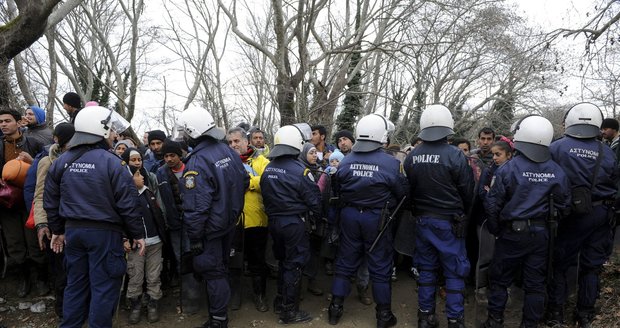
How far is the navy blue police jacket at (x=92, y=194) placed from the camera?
3.49 meters

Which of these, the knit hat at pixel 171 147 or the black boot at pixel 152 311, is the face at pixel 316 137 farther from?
the black boot at pixel 152 311

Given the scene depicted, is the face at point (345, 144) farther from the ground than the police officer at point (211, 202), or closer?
farther from the ground

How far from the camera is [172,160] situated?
15.3 feet

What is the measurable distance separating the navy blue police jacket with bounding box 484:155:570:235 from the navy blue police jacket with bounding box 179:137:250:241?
2.70 meters

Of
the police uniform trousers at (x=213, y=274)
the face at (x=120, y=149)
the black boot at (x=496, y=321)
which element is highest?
the face at (x=120, y=149)

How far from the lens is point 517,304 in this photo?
4898 mm

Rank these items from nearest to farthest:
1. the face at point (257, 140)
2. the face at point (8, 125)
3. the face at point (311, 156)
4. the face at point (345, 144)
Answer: the face at point (8, 125) < the face at point (311, 156) < the face at point (257, 140) < the face at point (345, 144)

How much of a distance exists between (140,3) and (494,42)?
12.7m

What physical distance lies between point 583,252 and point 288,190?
3.29m

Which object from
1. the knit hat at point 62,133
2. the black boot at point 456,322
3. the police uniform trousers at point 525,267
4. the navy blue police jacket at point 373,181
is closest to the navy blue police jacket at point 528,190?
the police uniform trousers at point 525,267

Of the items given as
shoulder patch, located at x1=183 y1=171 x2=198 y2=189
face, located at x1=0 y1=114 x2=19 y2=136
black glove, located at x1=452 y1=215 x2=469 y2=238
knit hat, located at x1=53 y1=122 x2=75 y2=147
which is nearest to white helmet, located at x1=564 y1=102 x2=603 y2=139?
black glove, located at x1=452 y1=215 x2=469 y2=238

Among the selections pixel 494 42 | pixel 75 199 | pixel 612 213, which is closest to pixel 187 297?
pixel 75 199

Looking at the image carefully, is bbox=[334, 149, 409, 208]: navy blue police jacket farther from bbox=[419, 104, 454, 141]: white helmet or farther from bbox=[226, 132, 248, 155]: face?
bbox=[226, 132, 248, 155]: face

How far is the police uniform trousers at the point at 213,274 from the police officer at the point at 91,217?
63 centimetres
